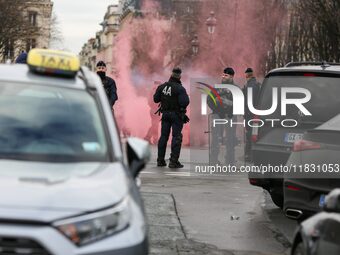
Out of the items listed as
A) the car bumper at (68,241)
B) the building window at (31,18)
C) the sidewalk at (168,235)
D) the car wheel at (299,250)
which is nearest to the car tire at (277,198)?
the sidewalk at (168,235)

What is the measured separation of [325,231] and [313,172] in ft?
8.64

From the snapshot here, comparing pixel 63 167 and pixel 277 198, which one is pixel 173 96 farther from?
pixel 63 167

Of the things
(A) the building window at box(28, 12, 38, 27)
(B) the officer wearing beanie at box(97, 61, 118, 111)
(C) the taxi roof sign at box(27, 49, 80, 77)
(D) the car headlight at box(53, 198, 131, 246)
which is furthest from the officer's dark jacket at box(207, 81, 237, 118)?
(A) the building window at box(28, 12, 38, 27)

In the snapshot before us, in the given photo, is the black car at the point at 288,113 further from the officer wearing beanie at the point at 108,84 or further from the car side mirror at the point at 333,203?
the officer wearing beanie at the point at 108,84

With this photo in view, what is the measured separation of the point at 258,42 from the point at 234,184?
143 feet

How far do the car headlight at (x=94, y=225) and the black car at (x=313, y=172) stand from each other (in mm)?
3219

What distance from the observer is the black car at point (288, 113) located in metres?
9.94

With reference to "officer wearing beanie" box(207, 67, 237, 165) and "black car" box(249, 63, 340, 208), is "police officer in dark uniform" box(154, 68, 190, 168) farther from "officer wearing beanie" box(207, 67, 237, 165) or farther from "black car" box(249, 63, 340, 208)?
"black car" box(249, 63, 340, 208)

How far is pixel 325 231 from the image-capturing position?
5211mm

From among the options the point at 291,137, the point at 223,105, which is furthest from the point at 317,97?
the point at 223,105

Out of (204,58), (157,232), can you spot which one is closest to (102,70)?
(157,232)

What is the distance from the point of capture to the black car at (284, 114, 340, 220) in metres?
7.61

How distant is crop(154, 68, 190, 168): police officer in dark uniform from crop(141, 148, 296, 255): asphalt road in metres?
1.95


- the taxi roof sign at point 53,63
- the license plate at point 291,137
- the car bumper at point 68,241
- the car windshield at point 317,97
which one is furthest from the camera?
the license plate at point 291,137
